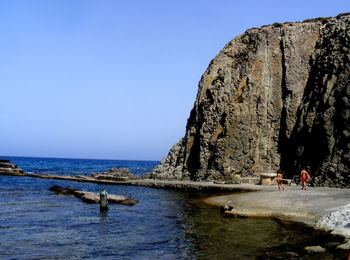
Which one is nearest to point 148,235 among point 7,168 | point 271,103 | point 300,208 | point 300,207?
point 300,208

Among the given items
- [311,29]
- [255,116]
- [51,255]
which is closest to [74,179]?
[255,116]

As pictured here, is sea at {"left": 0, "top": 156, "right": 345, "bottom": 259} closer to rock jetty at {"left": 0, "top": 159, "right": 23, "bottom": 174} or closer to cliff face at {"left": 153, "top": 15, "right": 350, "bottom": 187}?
cliff face at {"left": 153, "top": 15, "right": 350, "bottom": 187}

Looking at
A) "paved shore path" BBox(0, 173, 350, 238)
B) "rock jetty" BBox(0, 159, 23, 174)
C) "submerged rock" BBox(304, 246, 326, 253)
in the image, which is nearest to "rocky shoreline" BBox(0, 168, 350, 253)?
"paved shore path" BBox(0, 173, 350, 238)

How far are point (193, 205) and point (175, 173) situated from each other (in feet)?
96.6

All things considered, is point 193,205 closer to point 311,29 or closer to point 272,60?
point 272,60

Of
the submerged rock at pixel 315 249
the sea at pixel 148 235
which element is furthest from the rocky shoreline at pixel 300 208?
the sea at pixel 148 235

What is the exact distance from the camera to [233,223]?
25422mm

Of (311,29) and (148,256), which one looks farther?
(311,29)

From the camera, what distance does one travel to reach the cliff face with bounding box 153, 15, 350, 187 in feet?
160

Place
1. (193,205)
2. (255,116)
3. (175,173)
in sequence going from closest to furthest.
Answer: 1. (193,205)
2. (255,116)
3. (175,173)

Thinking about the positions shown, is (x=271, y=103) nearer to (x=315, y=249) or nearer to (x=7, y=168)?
(x=315, y=249)

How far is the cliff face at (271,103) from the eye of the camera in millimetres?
48875

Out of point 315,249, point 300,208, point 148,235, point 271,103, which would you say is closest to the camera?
point 315,249

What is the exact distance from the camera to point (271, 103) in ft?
192
